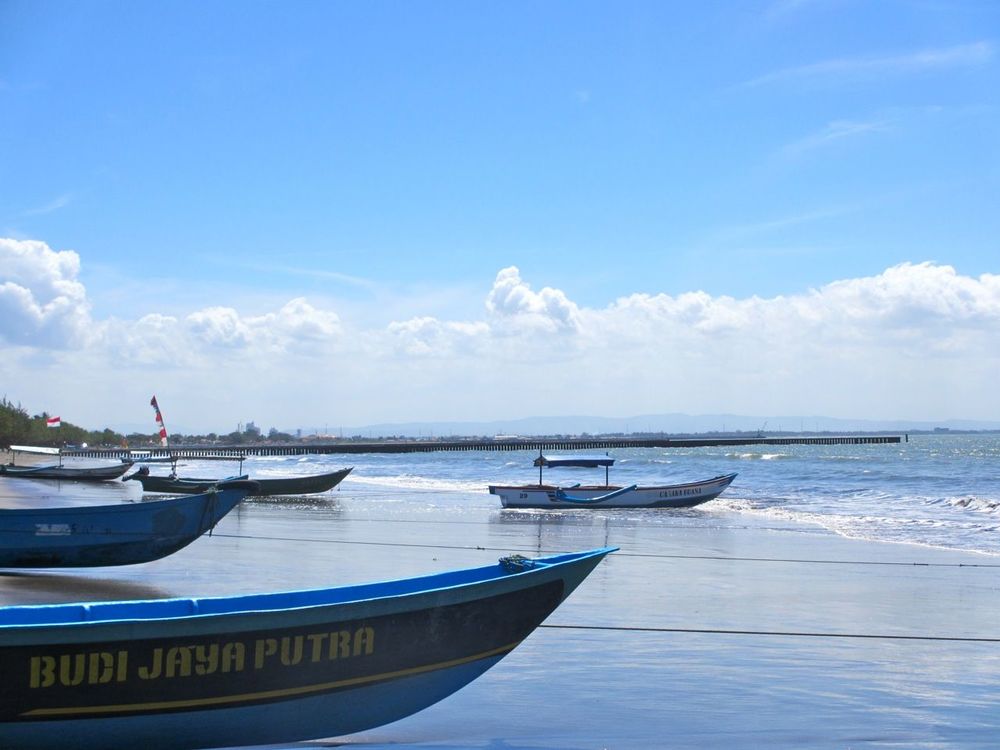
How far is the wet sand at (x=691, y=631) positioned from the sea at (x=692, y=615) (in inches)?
1.2

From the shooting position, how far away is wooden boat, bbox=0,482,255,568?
47.6ft

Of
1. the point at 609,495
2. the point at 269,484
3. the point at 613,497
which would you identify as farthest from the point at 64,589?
the point at 269,484

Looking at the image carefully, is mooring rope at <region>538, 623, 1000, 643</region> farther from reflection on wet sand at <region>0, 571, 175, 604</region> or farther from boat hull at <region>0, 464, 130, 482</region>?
boat hull at <region>0, 464, 130, 482</region>

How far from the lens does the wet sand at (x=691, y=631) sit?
26.0 ft

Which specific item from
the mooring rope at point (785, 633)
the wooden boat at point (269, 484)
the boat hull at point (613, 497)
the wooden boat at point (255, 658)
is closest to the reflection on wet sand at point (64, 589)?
the mooring rope at point (785, 633)

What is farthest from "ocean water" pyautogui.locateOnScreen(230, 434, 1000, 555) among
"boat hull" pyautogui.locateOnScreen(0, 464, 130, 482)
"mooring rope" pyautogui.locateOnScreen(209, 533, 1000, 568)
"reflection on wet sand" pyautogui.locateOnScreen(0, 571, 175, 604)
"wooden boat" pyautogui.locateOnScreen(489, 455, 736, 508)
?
"reflection on wet sand" pyautogui.locateOnScreen(0, 571, 175, 604)

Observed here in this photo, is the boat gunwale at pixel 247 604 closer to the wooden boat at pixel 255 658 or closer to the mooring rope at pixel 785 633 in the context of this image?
the wooden boat at pixel 255 658

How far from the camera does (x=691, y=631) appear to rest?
11.5 metres

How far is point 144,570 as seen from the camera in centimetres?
1580

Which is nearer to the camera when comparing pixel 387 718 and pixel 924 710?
pixel 387 718

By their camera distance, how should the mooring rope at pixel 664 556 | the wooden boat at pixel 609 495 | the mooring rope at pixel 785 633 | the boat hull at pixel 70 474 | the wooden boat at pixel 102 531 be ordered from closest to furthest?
the mooring rope at pixel 785 633 → the wooden boat at pixel 102 531 → the mooring rope at pixel 664 556 → the wooden boat at pixel 609 495 → the boat hull at pixel 70 474

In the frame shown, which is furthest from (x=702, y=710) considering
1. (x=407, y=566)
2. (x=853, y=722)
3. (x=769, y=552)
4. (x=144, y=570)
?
(x=769, y=552)

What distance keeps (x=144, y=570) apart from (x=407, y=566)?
401cm

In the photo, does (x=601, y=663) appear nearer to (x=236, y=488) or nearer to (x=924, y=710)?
(x=924, y=710)
